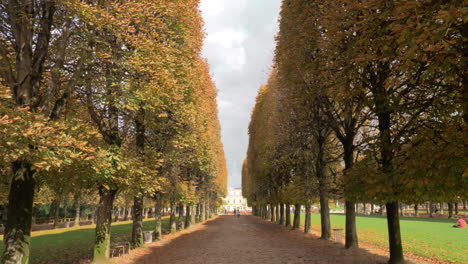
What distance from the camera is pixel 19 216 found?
9.07m

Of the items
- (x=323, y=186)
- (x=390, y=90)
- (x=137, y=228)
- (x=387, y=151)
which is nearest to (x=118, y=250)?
(x=137, y=228)

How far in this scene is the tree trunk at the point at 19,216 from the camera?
28.5 ft

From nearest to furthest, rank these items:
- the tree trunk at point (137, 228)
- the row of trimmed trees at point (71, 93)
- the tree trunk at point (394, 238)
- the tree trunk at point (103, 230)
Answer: the row of trimmed trees at point (71, 93)
the tree trunk at point (394, 238)
the tree trunk at point (103, 230)
the tree trunk at point (137, 228)

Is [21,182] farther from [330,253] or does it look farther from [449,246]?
[449,246]

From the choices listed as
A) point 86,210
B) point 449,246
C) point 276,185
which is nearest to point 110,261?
point 449,246

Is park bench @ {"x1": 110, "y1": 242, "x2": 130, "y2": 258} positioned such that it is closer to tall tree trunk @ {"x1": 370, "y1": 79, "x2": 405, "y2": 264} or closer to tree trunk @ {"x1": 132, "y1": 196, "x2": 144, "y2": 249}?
tree trunk @ {"x1": 132, "y1": 196, "x2": 144, "y2": 249}

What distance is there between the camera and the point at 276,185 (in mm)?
37469

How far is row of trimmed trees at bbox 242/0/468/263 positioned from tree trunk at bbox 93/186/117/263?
9659 millimetres

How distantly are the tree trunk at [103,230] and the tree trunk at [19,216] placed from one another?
158 inches

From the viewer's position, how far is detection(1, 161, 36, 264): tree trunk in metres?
8.69

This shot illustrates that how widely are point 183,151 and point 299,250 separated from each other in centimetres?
1124

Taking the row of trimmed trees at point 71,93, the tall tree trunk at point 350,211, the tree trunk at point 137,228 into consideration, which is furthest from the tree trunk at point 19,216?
the tall tree trunk at point 350,211

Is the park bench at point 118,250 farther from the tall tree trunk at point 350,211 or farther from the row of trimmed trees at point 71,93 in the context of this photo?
the tall tree trunk at point 350,211

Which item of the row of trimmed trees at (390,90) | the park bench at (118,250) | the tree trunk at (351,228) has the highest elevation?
the row of trimmed trees at (390,90)
